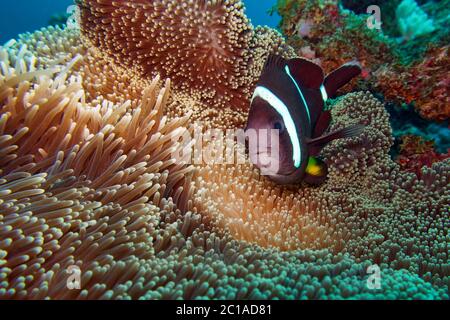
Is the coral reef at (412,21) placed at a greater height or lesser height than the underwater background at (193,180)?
greater

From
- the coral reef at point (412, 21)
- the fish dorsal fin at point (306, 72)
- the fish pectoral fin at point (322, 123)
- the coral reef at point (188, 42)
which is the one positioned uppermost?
the coral reef at point (412, 21)

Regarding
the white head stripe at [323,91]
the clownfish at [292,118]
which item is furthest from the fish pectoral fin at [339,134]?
the white head stripe at [323,91]

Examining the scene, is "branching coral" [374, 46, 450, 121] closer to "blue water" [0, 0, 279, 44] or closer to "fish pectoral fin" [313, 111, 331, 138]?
"fish pectoral fin" [313, 111, 331, 138]

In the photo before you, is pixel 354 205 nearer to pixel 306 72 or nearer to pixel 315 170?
pixel 315 170

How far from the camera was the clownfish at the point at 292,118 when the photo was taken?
1828mm

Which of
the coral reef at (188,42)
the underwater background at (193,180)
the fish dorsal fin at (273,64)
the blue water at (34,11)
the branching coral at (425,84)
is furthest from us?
the blue water at (34,11)

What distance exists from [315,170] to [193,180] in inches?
29.3

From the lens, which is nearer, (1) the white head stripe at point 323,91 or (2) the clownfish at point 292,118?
(2) the clownfish at point 292,118

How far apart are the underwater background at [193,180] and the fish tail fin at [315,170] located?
4.7 inches

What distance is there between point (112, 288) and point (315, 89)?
63.3 inches

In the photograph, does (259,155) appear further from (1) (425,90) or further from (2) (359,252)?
(1) (425,90)

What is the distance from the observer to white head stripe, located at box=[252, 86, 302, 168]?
188 cm

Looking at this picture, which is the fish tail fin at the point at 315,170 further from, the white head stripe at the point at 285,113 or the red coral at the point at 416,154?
the red coral at the point at 416,154

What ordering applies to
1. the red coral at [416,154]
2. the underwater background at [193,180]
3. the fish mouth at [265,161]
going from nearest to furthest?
the underwater background at [193,180] < the fish mouth at [265,161] < the red coral at [416,154]
